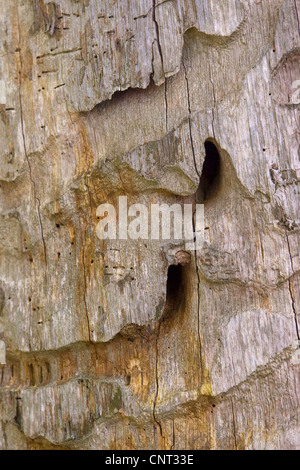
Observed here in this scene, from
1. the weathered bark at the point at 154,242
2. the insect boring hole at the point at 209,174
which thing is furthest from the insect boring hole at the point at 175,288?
the insect boring hole at the point at 209,174

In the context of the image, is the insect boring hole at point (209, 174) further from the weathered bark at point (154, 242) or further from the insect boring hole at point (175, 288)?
the insect boring hole at point (175, 288)

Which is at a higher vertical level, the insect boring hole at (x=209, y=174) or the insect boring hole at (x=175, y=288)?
the insect boring hole at (x=209, y=174)

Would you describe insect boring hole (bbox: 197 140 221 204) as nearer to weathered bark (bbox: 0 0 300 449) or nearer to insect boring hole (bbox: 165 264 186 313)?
weathered bark (bbox: 0 0 300 449)

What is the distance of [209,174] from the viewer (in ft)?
6.87

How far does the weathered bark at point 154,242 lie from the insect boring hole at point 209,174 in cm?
3

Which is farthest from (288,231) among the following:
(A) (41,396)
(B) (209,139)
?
(A) (41,396)

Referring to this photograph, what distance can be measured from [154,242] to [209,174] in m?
0.33

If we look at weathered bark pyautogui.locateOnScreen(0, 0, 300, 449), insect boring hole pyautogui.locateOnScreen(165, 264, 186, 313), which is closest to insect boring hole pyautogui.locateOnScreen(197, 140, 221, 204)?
weathered bark pyautogui.locateOnScreen(0, 0, 300, 449)

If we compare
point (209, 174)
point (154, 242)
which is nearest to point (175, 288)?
point (154, 242)

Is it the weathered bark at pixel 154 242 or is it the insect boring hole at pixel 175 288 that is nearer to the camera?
the weathered bark at pixel 154 242

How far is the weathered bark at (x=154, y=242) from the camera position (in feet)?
6.32

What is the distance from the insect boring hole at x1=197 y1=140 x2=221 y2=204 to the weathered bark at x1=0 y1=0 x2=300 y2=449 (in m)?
0.03

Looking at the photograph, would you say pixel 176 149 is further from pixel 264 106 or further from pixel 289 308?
pixel 289 308

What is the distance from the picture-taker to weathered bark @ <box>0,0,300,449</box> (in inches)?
75.8
